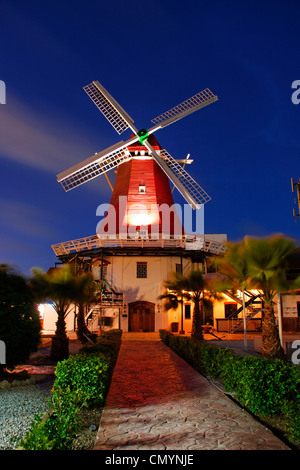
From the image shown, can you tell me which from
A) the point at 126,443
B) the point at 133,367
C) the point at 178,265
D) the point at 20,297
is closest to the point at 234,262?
the point at 133,367

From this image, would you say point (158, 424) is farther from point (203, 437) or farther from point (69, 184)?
point (69, 184)

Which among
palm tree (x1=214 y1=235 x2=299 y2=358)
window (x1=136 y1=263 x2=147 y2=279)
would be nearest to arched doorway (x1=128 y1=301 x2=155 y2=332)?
window (x1=136 y1=263 x2=147 y2=279)

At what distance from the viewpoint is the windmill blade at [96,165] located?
96.1 feet

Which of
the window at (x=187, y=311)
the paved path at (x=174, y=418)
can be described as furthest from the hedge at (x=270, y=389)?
the window at (x=187, y=311)

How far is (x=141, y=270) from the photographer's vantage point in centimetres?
2878

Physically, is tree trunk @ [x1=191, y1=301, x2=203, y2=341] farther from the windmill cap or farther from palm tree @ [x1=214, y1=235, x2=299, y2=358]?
the windmill cap

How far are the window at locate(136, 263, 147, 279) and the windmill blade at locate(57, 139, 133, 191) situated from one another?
351 inches

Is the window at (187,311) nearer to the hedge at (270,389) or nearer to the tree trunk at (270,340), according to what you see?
the tree trunk at (270,340)

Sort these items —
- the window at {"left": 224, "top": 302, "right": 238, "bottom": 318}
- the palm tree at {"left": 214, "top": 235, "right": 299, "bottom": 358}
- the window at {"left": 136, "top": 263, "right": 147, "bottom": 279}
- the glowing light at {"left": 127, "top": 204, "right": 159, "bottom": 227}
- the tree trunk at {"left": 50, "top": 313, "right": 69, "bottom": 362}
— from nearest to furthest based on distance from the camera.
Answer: the palm tree at {"left": 214, "top": 235, "right": 299, "bottom": 358} → the tree trunk at {"left": 50, "top": 313, "right": 69, "bottom": 362} → the window at {"left": 136, "top": 263, "right": 147, "bottom": 279} → the glowing light at {"left": 127, "top": 204, "right": 159, "bottom": 227} → the window at {"left": 224, "top": 302, "right": 238, "bottom": 318}

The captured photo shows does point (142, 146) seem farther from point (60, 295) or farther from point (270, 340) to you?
point (270, 340)

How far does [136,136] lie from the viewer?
30.5 meters

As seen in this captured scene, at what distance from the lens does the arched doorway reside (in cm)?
2802

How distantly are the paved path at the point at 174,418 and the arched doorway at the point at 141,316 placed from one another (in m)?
16.9

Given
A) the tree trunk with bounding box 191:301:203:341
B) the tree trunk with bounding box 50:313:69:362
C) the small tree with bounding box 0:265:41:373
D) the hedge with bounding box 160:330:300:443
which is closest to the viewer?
the hedge with bounding box 160:330:300:443
